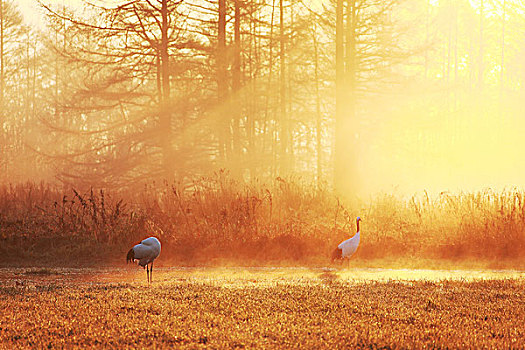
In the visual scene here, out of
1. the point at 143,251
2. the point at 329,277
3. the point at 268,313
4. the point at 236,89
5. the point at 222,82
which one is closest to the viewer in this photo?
the point at 268,313

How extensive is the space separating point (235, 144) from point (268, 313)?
20198 mm

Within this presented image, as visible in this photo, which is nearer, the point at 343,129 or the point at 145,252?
the point at 145,252

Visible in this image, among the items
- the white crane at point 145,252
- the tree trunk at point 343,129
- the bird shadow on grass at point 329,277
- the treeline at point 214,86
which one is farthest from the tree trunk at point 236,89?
the white crane at point 145,252

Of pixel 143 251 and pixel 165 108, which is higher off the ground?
pixel 165 108

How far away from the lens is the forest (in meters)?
14.3

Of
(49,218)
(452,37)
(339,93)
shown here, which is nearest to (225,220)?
(49,218)

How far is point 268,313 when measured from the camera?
6.77 meters

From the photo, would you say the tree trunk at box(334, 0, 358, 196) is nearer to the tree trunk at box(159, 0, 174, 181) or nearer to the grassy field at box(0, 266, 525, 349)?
the tree trunk at box(159, 0, 174, 181)

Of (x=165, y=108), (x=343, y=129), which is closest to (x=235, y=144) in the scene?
(x=165, y=108)

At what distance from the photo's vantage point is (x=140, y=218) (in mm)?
15133

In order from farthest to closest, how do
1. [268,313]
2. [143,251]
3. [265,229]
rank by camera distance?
[265,229]
[143,251]
[268,313]

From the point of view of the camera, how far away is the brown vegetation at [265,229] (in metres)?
13.2

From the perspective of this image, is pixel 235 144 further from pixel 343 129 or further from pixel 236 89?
pixel 343 129

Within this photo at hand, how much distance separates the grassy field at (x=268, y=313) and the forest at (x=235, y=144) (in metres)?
4.07
